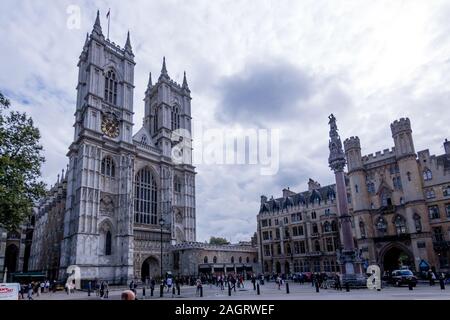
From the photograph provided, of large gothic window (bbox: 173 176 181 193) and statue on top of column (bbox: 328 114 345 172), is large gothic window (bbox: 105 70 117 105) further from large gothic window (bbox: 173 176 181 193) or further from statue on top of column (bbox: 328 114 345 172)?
statue on top of column (bbox: 328 114 345 172)

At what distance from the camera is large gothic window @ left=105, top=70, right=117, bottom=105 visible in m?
52.0

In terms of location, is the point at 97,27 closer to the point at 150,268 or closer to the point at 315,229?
the point at 150,268

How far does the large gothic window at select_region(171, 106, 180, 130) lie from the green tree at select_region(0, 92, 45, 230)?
39497 mm

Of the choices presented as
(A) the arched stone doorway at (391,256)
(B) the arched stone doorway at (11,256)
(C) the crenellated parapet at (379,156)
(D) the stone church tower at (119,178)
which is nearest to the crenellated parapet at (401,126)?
(C) the crenellated parapet at (379,156)

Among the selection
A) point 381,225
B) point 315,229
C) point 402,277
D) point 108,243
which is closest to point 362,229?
point 381,225

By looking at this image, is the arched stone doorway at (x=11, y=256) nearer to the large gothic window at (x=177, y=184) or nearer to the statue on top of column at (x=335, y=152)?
the large gothic window at (x=177, y=184)

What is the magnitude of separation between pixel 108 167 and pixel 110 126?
22.2 feet

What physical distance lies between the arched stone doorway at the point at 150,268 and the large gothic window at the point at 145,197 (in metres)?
6.10

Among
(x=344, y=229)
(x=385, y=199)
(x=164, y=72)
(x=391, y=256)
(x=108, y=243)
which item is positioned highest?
(x=164, y=72)

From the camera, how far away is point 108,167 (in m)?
47.8

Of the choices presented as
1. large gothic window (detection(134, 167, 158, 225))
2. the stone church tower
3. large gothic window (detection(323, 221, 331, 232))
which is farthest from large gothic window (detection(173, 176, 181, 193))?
large gothic window (detection(323, 221, 331, 232))

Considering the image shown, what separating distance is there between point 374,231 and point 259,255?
24.5 m
